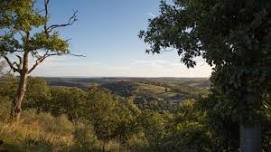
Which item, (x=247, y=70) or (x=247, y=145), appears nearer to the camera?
(x=247, y=70)

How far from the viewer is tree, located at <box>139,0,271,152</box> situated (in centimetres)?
795

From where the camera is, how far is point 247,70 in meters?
7.98

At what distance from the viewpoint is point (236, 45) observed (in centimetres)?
790

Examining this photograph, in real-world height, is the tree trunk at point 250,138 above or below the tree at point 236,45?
below

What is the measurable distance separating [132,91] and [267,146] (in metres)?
153

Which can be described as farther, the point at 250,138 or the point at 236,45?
the point at 250,138

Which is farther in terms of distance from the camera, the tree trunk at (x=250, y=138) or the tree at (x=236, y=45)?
the tree trunk at (x=250, y=138)

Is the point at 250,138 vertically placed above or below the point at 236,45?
below

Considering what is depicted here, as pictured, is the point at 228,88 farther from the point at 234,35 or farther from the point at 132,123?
the point at 132,123

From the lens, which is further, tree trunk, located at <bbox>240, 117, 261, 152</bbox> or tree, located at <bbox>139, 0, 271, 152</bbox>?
tree trunk, located at <bbox>240, 117, 261, 152</bbox>

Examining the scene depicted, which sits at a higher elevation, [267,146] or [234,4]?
[234,4]

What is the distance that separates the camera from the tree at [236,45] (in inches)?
313

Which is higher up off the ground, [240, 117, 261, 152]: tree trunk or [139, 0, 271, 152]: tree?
[139, 0, 271, 152]: tree

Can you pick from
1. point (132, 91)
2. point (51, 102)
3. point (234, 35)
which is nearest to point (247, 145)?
point (234, 35)
